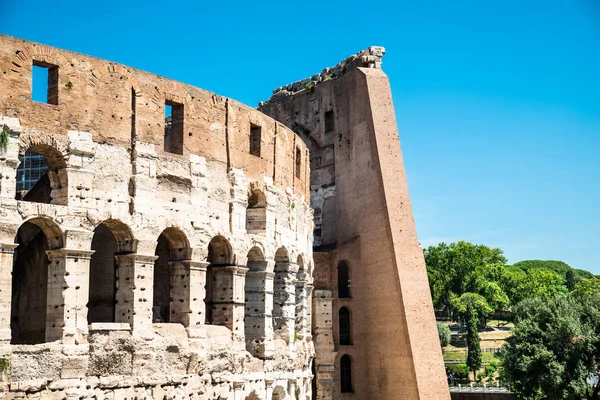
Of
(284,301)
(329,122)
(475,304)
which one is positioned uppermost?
(329,122)

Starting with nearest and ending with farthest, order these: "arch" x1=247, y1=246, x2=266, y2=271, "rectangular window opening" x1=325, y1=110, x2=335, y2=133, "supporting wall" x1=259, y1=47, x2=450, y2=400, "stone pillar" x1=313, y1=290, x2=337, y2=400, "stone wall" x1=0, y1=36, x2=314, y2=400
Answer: "stone wall" x1=0, y1=36, x2=314, y2=400
"arch" x1=247, y1=246, x2=266, y2=271
"supporting wall" x1=259, y1=47, x2=450, y2=400
"stone pillar" x1=313, y1=290, x2=337, y2=400
"rectangular window opening" x1=325, y1=110, x2=335, y2=133

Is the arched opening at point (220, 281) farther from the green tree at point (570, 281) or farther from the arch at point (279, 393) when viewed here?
the green tree at point (570, 281)

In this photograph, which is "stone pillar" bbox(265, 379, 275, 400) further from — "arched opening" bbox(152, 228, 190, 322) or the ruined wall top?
the ruined wall top

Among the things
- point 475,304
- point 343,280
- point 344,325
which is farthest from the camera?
point 475,304

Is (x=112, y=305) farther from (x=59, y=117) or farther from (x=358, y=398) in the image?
(x=358, y=398)

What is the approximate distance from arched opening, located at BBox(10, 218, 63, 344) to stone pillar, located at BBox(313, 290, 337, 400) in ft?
39.2

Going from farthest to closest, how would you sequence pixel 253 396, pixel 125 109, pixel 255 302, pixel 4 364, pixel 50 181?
pixel 255 302
pixel 253 396
pixel 125 109
pixel 50 181
pixel 4 364

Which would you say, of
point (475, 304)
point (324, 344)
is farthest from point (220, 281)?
point (475, 304)

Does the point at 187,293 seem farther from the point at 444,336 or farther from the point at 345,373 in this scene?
the point at 444,336

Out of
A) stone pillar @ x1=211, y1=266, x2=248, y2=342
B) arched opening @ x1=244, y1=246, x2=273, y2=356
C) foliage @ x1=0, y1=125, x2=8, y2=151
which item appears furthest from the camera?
arched opening @ x1=244, y1=246, x2=273, y2=356

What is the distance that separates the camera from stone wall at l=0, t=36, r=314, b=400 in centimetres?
1478

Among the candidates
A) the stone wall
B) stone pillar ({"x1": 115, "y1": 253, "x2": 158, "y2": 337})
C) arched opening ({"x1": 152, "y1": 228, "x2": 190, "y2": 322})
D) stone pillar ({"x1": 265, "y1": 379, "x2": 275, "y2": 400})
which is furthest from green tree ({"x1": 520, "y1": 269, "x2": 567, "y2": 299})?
stone pillar ({"x1": 115, "y1": 253, "x2": 158, "y2": 337})

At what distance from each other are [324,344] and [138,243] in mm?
12413

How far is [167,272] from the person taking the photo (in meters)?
19.7
